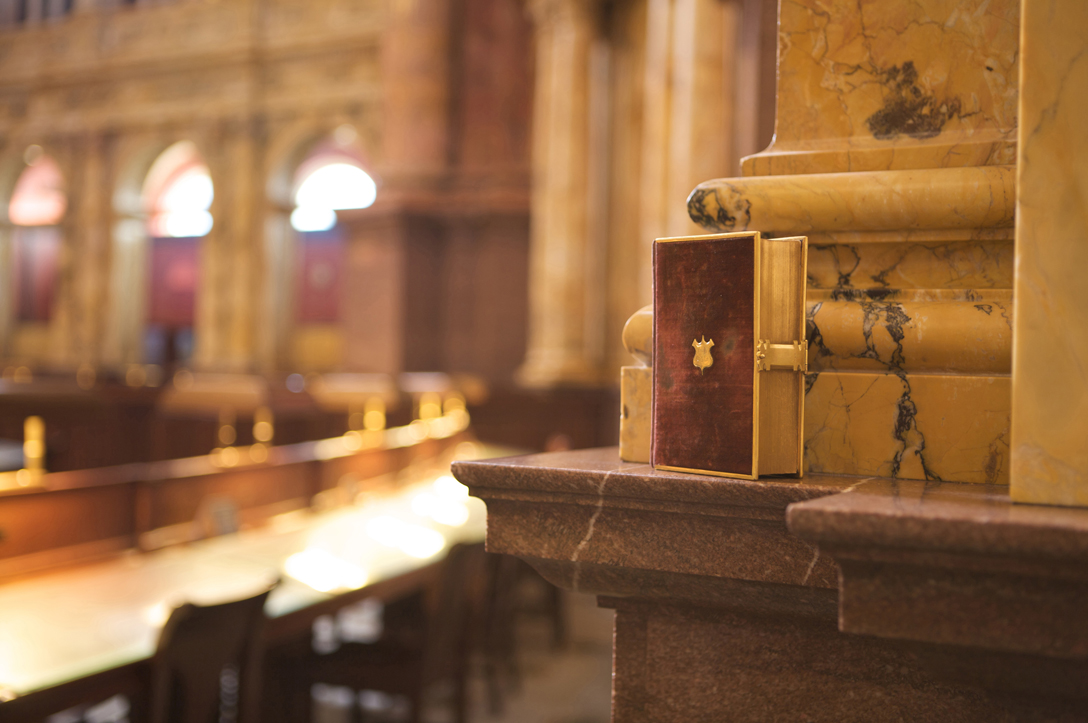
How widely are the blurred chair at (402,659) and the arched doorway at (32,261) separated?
61.5 ft

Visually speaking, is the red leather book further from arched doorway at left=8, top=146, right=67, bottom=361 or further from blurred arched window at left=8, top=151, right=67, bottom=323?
blurred arched window at left=8, top=151, right=67, bottom=323

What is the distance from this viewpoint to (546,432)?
383 inches

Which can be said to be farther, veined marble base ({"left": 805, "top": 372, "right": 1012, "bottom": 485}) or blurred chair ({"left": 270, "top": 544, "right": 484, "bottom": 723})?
blurred chair ({"left": 270, "top": 544, "right": 484, "bottom": 723})

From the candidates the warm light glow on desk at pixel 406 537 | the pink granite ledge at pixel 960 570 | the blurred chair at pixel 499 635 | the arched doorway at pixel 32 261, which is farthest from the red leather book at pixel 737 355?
the arched doorway at pixel 32 261

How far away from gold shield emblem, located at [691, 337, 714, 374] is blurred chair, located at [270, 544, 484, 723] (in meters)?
2.64

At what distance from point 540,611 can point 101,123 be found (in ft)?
52.2

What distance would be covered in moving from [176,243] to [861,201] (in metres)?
19.2

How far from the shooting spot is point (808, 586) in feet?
4.45

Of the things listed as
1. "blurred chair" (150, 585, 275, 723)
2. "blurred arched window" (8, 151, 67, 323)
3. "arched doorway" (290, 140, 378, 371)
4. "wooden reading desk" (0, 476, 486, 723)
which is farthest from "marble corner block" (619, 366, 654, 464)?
"blurred arched window" (8, 151, 67, 323)

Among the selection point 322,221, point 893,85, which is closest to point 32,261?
point 322,221

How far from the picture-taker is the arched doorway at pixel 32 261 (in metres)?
20.2

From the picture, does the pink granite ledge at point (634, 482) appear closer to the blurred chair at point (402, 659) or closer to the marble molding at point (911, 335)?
the marble molding at point (911, 335)

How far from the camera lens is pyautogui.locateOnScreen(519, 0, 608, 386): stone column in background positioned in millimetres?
9961

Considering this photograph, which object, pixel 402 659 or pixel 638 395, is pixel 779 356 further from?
pixel 402 659
